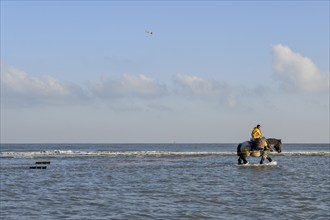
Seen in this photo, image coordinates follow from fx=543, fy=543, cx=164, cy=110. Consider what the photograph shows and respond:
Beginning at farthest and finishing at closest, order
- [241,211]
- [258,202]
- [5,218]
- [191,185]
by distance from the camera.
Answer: [191,185], [258,202], [241,211], [5,218]

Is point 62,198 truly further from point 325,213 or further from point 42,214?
point 325,213

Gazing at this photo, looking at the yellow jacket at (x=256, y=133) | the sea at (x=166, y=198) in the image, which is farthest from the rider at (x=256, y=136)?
the sea at (x=166, y=198)

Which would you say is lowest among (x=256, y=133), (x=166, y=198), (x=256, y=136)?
(x=166, y=198)

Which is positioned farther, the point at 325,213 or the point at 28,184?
the point at 28,184

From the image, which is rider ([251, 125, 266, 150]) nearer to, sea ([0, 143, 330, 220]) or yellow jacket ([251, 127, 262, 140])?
yellow jacket ([251, 127, 262, 140])

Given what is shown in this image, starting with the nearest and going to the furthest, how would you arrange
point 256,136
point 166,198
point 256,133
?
point 166,198
point 256,133
point 256,136

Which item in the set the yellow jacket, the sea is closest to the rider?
the yellow jacket

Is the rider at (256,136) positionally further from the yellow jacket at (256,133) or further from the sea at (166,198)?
the sea at (166,198)

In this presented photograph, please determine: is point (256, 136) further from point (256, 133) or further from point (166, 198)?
point (166, 198)

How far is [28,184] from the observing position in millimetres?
29250

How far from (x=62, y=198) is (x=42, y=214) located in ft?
13.9

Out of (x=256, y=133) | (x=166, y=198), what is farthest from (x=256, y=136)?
(x=166, y=198)

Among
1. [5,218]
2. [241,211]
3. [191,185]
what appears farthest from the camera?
[191,185]

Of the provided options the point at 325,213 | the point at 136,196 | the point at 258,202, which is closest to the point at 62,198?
the point at 136,196
